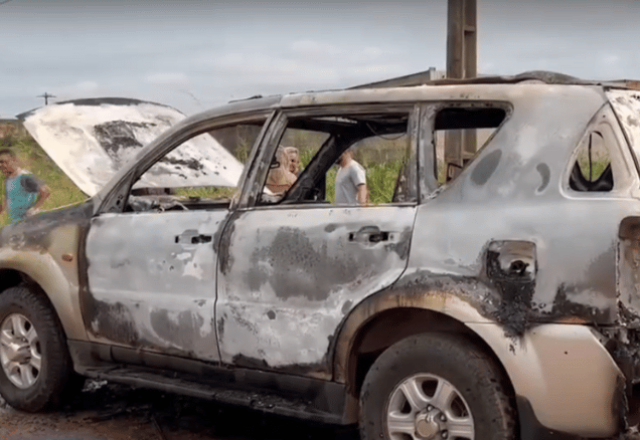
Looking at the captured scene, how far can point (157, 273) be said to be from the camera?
16.0ft

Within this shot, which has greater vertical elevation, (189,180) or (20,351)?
(189,180)

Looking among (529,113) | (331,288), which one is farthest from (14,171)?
(529,113)

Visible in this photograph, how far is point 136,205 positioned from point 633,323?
9.29 ft

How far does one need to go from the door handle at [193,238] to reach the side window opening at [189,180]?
409 mm

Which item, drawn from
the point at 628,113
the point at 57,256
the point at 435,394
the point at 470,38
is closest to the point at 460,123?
the point at 628,113

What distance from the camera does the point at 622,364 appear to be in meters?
3.54

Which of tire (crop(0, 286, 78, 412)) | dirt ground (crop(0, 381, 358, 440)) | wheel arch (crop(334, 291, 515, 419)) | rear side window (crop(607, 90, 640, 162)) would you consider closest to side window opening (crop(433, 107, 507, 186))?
rear side window (crop(607, 90, 640, 162))

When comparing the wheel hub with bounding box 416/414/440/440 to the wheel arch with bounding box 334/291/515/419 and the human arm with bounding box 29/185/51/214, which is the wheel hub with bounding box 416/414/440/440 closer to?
the wheel arch with bounding box 334/291/515/419

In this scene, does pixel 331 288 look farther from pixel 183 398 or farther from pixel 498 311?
pixel 183 398

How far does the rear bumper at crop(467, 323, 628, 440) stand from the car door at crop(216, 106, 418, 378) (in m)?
0.63

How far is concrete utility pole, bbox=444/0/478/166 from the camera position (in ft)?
29.4

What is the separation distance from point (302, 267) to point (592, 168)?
1410 mm

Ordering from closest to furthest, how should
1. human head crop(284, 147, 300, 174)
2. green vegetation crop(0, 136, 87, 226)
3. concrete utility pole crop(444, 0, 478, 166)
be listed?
human head crop(284, 147, 300, 174) → concrete utility pole crop(444, 0, 478, 166) → green vegetation crop(0, 136, 87, 226)

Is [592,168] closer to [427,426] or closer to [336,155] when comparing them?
[427,426]
